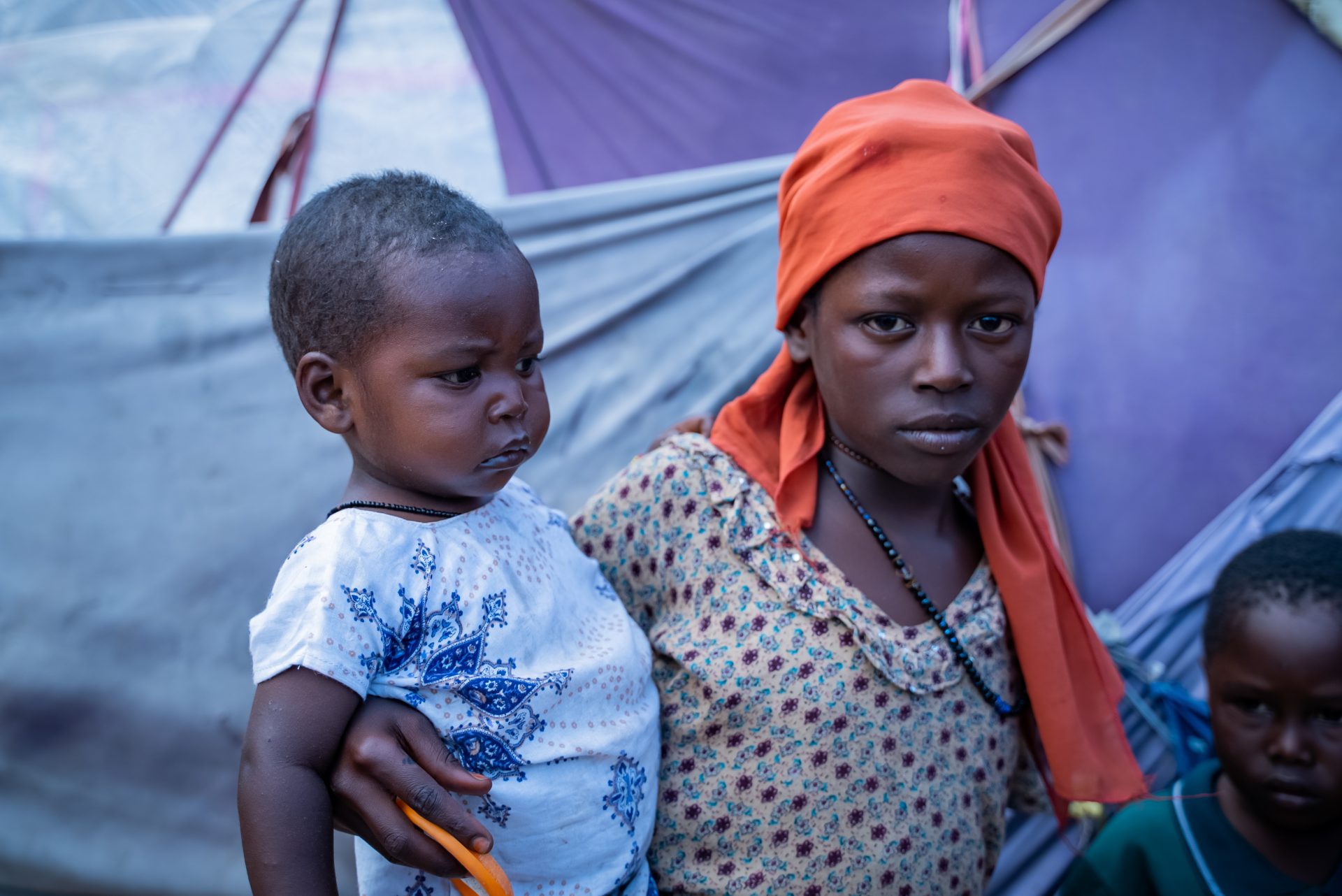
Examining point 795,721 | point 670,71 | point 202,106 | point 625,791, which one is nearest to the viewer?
point 625,791

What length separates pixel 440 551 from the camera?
1.00m

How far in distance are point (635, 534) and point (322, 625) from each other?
57cm

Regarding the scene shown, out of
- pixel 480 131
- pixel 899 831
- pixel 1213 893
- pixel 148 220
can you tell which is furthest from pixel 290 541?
pixel 1213 893

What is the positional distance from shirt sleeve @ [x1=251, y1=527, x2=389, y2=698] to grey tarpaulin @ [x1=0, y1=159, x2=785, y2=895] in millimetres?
1083

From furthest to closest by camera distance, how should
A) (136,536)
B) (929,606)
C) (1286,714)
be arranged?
(136,536) < (1286,714) < (929,606)

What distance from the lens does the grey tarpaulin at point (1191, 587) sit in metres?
2.21

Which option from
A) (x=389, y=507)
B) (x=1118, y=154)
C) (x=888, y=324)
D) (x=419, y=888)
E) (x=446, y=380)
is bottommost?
(x=419, y=888)

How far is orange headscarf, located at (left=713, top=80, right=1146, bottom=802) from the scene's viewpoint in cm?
122

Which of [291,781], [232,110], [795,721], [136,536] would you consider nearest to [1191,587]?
[795,721]

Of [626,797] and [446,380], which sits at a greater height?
[446,380]

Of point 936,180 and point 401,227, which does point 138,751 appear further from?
point 936,180

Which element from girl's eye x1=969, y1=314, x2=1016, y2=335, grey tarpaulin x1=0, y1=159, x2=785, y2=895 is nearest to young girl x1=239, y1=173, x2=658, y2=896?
girl's eye x1=969, y1=314, x2=1016, y2=335

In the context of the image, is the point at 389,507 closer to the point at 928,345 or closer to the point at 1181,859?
the point at 928,345

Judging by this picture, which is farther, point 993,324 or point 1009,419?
point 1009,419
